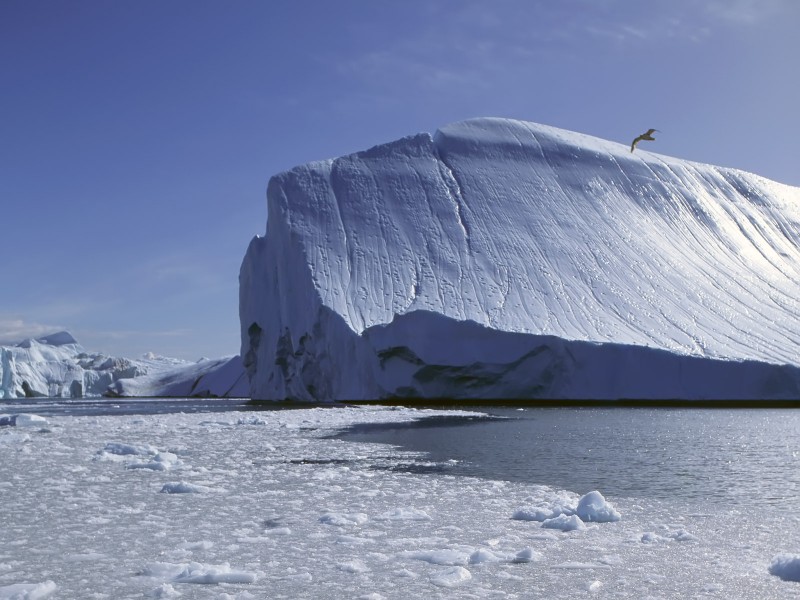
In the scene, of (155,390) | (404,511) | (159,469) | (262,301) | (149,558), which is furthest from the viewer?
(155,390)

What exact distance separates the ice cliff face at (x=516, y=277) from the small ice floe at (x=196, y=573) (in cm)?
2056

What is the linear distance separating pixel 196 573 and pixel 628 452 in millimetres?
7408

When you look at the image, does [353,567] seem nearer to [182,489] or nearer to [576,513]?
[576,513]

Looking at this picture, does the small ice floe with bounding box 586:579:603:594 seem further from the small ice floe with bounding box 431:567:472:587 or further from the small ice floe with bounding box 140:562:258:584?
the small ice floe with bounding box 140:562:258:584

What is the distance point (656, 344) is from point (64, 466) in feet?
66.3

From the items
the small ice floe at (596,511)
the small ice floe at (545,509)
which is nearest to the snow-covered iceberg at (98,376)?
the small ice floe at (545,509)

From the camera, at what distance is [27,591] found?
339 cm

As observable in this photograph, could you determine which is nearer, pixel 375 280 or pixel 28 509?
pixel 28 509

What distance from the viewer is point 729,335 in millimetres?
26188

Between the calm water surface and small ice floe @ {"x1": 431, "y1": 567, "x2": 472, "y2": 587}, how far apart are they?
3.08m

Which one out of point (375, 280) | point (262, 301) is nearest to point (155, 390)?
point (262, 301)

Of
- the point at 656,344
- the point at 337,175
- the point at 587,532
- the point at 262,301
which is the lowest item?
the point at 587,532

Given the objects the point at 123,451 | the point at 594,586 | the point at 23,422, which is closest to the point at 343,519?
the point at 594,586

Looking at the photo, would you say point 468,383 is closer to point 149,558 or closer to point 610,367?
point 610,367
